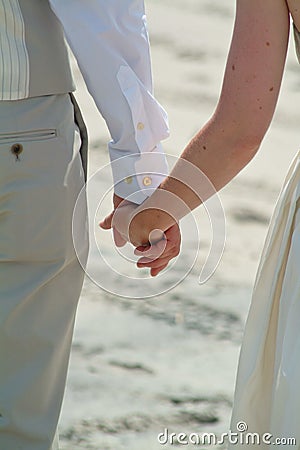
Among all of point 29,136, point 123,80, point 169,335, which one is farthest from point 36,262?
point 169,335

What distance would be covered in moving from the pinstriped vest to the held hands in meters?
0.28

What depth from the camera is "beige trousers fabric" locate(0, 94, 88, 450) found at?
2463 mm

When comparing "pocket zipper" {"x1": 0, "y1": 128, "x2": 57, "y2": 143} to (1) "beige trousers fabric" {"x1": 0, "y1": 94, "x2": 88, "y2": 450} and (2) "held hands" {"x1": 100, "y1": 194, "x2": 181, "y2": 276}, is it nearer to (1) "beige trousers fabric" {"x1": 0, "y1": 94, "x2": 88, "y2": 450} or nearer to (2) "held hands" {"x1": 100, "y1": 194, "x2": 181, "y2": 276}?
(1) "beige trousers fabric" {"x1": 0, "y1": 94, "x2": 88, "y2": 450}

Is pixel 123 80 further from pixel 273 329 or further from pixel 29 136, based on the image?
pixel 273 329

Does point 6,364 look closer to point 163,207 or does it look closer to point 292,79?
point 163,207

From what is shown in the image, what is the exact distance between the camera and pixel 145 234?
2340mm

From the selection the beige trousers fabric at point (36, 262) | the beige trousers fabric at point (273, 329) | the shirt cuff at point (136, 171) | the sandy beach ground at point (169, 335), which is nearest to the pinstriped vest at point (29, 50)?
the beige trousers fabric at point (36, 262)

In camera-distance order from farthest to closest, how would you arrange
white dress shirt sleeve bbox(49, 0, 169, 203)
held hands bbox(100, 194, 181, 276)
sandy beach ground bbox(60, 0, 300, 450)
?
sandy beach ground bbox(60, 0, 300, 450) < white dress shirt sleeve bbox(49, 0, 169, 203) < held hands bbox(100, 194, 181, 276)

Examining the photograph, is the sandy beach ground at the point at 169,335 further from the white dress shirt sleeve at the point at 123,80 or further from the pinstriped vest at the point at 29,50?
the pinstriped vest at the point at 29,50

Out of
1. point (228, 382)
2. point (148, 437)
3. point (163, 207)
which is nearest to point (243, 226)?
point (228, 382)

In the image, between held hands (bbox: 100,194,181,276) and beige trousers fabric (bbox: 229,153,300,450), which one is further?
held hands (bbox: 100,194,181,276)

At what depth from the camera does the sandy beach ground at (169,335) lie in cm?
332

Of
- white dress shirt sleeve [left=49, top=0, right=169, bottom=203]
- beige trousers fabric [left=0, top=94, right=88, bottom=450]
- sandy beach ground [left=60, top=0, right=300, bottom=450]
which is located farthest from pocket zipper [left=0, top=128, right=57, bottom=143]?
sandy beach ground [left=60, top=0, right=300, bottom=450]

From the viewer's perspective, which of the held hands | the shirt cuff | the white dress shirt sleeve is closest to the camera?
the held hands
